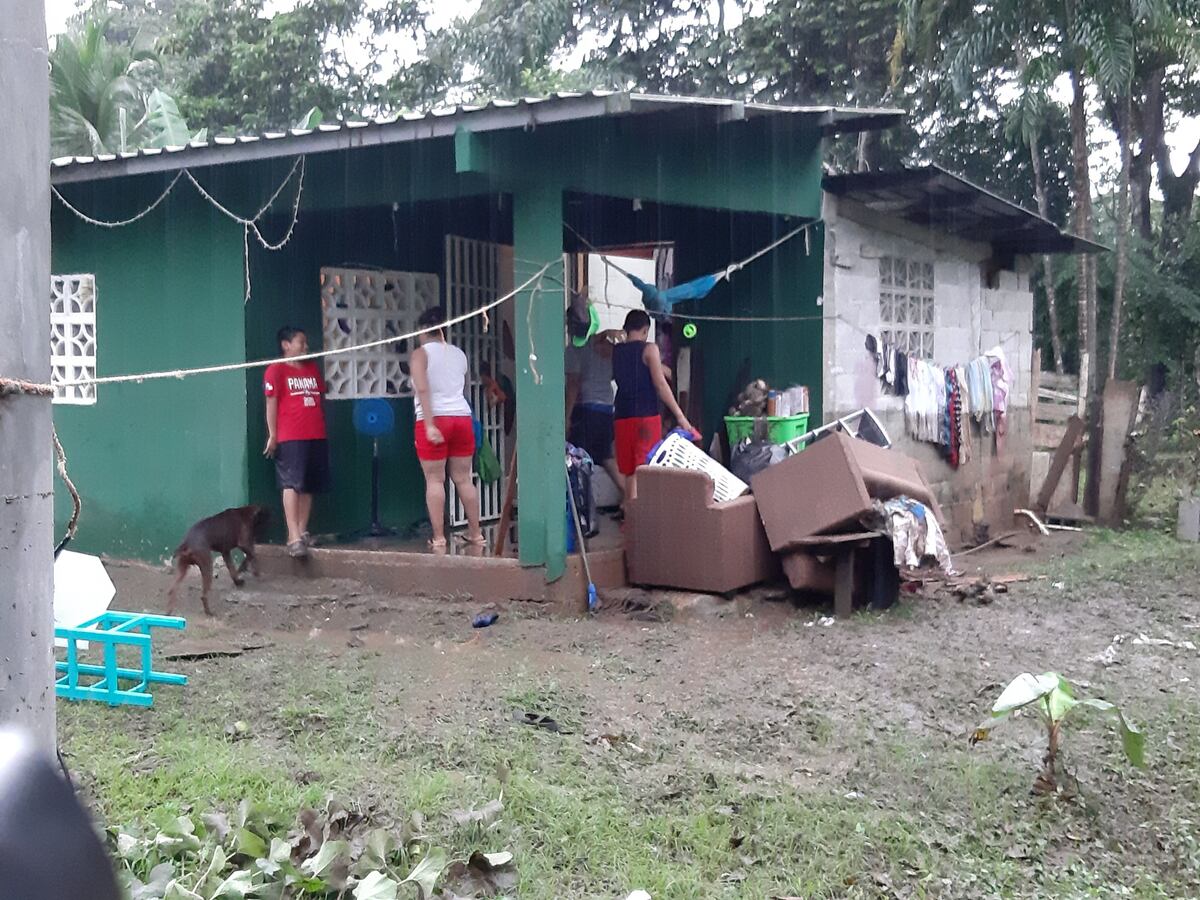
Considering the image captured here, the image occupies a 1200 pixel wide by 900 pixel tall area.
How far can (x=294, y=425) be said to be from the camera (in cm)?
849

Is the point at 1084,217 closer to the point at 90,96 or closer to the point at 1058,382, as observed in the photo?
the point at 1058,382

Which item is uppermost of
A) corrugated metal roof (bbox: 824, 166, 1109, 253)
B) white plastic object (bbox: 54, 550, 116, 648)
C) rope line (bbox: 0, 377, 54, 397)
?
corrugated metal roof (bbox: 824, 166, 1109, 253)

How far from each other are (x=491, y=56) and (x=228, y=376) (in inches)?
556

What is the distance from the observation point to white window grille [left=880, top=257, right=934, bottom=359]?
10320 millimetres

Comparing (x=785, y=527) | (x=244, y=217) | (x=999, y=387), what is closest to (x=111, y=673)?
(x=244, y=217)

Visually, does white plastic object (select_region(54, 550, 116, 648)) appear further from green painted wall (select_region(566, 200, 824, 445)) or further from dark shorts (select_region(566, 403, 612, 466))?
green painted wall (select_region(566, 200, 824, 445))

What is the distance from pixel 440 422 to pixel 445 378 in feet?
0.96

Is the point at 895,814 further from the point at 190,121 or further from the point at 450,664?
the point at 190,121

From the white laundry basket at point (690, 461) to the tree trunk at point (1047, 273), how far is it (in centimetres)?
1356

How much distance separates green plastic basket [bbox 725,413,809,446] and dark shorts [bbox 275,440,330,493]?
9.96 feet

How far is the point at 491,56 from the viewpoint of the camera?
2148 centimetres

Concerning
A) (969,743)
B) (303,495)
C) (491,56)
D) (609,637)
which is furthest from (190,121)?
(969,743)

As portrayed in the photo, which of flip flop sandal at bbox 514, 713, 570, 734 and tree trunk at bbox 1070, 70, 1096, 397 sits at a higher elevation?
tree trunk at bbox 1070, 70, 1096, 397

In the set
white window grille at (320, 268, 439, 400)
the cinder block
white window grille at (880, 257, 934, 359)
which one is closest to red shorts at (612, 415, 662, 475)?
white window grille at (320, 268, 439, 400)
